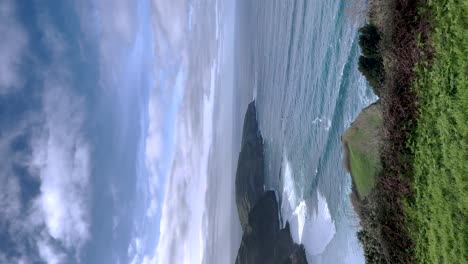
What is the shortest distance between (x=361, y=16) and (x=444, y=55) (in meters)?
11.8

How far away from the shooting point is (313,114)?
36.9 metres

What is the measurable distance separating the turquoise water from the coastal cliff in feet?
10.4

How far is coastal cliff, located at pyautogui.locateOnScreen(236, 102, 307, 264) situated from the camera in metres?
57.3

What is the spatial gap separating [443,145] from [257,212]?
5896 centimetres

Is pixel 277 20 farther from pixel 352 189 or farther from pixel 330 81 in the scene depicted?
pixel 352 189

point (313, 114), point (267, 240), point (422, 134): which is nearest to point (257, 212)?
point (267, 240)

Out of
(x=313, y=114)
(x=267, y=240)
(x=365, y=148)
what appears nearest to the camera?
(x=365, y=148)

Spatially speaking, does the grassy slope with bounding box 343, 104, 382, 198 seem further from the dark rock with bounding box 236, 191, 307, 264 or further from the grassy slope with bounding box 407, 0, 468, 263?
the dark rock with bounding box 236, 191, 307, 264

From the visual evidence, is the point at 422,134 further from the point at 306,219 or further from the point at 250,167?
the point at 250,167

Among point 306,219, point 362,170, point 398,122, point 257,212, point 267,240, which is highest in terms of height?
point 257,212

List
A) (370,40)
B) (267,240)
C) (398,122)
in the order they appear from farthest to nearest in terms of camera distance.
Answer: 1. (267,240)
2. (370,40)
3. (398,122)

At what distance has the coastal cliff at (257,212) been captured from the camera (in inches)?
2255

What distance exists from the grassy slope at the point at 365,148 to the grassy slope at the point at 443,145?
456cm

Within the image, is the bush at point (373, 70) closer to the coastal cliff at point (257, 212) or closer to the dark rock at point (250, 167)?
the coastal cliff at point (257, 212)
